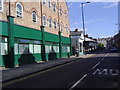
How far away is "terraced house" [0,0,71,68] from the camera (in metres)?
19.4

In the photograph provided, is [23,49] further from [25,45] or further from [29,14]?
[29,14]

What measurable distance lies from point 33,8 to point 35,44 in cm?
460

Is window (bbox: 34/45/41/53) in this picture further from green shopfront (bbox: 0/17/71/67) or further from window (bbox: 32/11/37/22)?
window (bbox: 32/11/37/22)

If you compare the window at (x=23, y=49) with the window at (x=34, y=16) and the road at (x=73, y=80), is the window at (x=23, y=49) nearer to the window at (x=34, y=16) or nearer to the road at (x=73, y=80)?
the window at (x=34, y=16)

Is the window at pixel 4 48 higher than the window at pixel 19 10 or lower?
lower

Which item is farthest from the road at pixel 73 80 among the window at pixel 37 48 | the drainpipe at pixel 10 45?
the window at pixel 37 48

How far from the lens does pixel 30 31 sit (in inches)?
963

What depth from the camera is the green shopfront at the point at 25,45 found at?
19219 mm

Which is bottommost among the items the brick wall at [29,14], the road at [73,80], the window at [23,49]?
the road at [73,80]

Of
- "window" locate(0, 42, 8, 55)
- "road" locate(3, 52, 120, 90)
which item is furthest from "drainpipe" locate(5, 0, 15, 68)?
"road" locate(3, 52, 120, 90)

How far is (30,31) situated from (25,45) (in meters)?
2.03

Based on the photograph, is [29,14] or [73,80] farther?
[29,14]

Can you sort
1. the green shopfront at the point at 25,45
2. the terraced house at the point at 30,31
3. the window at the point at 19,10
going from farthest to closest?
the window at the point at 19,10, the terraced house at the point at 30,31, the green shopfront at the point at 25,45

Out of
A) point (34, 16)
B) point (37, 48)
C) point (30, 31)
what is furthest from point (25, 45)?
point (34, 16)
